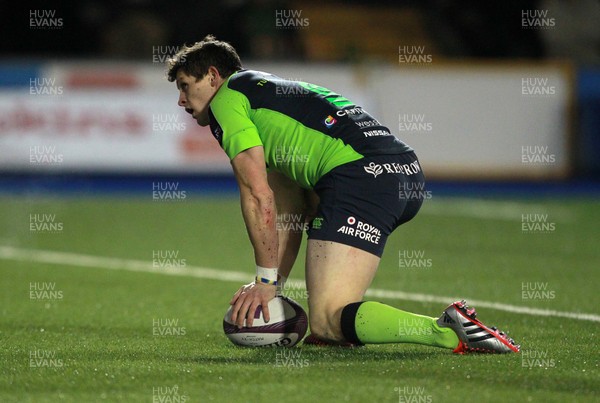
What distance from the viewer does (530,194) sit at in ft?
61.9

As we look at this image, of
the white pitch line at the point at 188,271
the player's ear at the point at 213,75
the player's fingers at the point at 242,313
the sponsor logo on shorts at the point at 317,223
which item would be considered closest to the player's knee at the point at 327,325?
the player's fingers at the point at 242,313

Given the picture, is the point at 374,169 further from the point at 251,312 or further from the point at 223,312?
the point at 223,312

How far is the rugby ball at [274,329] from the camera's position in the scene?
6262 mm

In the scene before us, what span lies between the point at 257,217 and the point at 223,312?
1.87 metres

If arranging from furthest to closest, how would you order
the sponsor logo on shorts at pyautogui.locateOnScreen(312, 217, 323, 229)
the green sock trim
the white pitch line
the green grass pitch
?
the white pitch line → the sponsor logo on shorts at pyautogui.locateOnScreen(312, 217, 323, 229) → the green sock trim → the green grass pitch

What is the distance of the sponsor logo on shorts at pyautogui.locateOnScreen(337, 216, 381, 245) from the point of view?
247 inches

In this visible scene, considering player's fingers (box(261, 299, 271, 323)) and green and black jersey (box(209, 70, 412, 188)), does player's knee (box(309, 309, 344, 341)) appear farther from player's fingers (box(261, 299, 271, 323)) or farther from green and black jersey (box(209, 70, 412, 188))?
green and black jersey (box(209, 70, 412, 188))

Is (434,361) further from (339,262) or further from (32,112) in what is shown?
(32,112)

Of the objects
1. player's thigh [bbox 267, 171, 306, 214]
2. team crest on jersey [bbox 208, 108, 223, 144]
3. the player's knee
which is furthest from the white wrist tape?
player's thigh [bbox 267, 171, 306, 214]

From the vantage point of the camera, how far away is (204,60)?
257 inches

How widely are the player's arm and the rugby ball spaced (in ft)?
0.14

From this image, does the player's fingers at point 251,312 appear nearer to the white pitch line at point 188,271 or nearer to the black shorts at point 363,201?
the black shorts at point 363,201

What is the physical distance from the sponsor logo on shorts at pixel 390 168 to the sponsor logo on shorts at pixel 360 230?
0.98 feet

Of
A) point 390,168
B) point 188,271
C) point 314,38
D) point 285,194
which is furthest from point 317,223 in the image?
point 314,38
